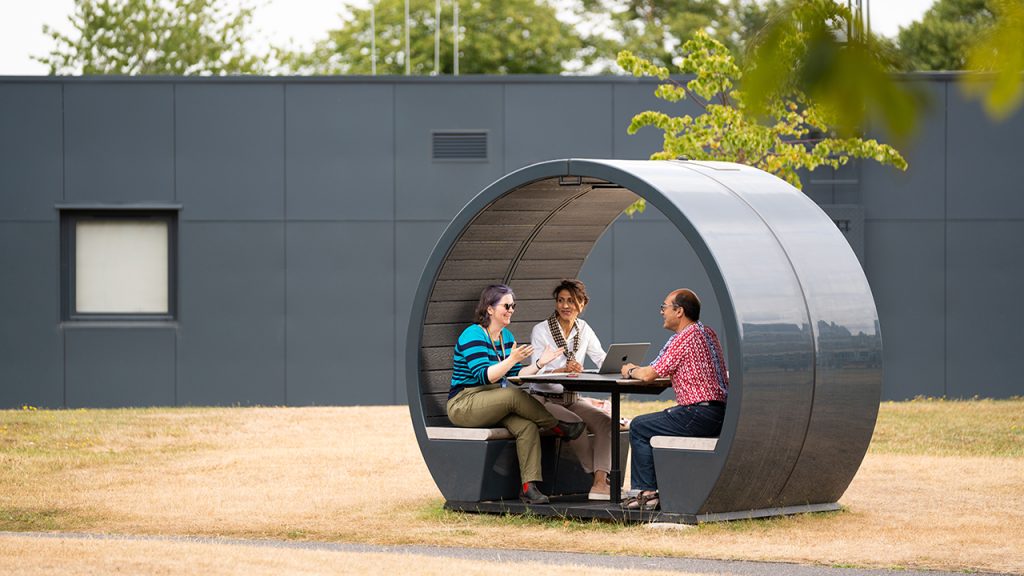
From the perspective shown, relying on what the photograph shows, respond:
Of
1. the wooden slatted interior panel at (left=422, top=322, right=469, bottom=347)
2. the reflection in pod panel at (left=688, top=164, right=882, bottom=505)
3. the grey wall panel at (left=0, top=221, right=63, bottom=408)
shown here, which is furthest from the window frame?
the reflection in pod panel at (left=688, top=164, right=882, bottom=505)

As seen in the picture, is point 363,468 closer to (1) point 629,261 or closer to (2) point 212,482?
(2) point 212,482

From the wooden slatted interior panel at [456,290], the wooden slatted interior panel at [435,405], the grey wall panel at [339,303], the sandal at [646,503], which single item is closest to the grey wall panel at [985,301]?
the grey wall panel at [339,303]

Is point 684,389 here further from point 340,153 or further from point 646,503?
point 340,153

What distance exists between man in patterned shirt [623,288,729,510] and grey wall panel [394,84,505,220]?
10.4 m

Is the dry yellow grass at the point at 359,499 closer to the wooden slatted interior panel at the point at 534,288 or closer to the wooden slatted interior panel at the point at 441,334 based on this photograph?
the wooden slatted interior panel at the point at 441,334

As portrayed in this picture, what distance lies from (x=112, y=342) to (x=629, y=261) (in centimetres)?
675

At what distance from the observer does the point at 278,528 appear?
9508mm

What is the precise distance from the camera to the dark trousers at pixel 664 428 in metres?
9.40

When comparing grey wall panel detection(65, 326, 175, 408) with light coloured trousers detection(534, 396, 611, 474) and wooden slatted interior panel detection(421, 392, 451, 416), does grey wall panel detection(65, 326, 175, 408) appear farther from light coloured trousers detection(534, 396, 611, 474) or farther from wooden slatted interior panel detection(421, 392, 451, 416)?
light coloured trousers detection(534, 396, 611, 474)

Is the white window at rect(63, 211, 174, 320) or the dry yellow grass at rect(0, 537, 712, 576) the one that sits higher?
the white window at rect(63, 211, 174, 320)

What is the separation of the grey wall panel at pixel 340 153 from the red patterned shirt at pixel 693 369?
10.8 metres

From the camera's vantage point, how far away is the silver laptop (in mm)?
10062

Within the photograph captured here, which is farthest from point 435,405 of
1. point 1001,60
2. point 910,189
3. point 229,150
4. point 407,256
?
point 910,189

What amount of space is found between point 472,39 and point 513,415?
38203 mm
